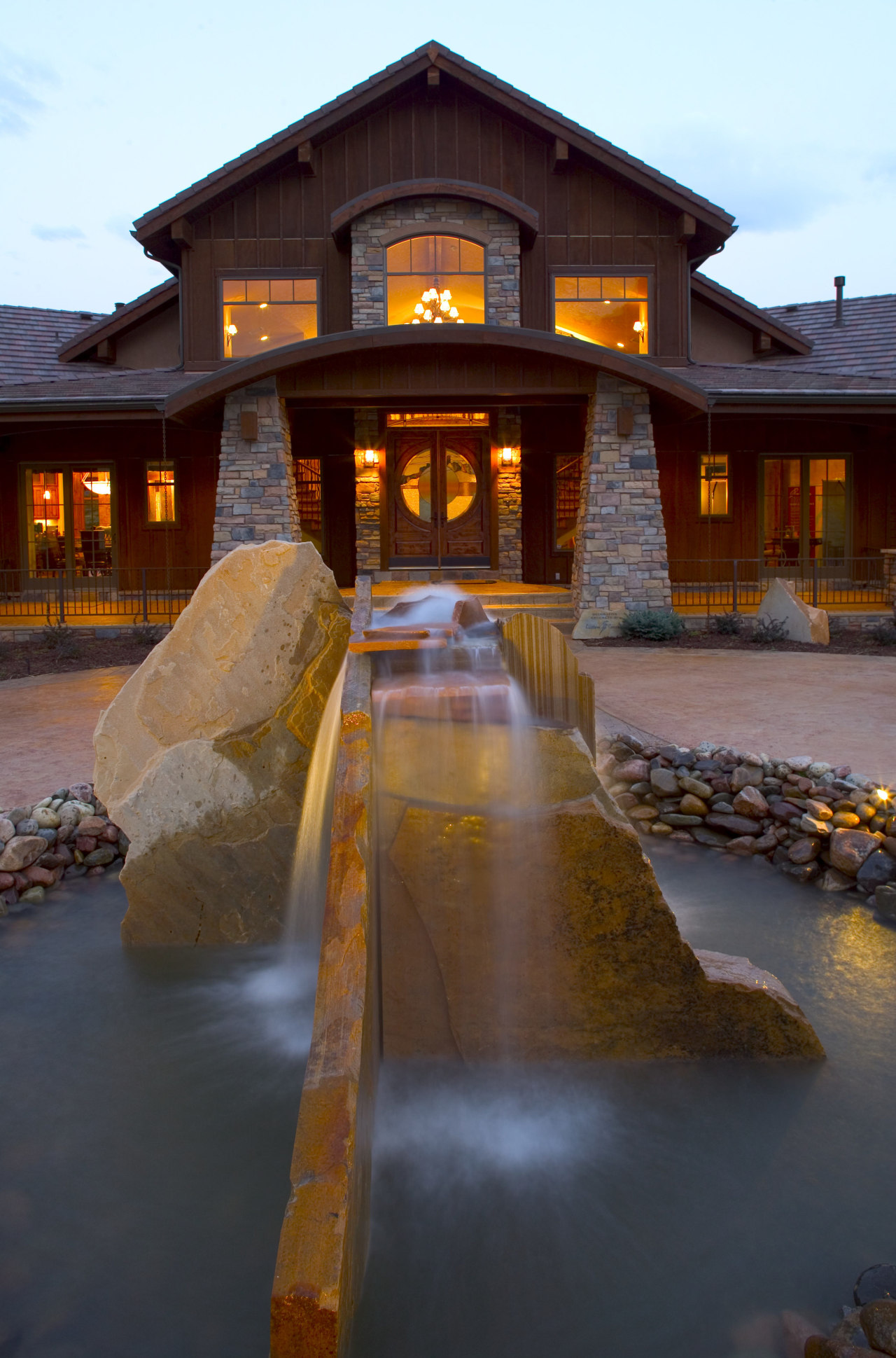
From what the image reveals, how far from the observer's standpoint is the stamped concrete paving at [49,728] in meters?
7.12

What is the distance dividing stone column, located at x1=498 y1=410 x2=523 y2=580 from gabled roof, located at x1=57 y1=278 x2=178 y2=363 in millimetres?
6408

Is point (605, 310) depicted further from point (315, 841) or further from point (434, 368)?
point (315, 841)

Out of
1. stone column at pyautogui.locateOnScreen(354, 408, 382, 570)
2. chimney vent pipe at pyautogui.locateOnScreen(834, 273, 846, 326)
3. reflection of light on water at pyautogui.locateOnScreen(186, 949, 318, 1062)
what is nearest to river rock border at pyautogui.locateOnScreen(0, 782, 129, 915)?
reflection of light on water at pyautogui.locateOnScreen(186, 949, 318, 1062)

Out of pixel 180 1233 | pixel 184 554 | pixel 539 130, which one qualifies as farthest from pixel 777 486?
pixel 180 1233

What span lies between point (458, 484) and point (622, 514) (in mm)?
3999

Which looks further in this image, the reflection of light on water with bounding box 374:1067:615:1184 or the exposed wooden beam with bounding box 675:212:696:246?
the exposed wooden beam with bounding box 675:212:696:246

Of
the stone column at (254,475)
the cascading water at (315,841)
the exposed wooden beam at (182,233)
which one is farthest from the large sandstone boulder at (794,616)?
the exposed wooden beam at (182,233)

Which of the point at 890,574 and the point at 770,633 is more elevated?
→ the point at 890,574

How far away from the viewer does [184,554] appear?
18609 millimetres

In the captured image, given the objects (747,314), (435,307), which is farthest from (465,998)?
(747,314)

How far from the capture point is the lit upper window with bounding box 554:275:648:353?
17688 millimetres

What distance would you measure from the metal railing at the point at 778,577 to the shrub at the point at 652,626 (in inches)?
91.4

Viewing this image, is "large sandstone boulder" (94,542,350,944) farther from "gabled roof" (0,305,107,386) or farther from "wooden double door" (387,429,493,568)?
"gabled roof" (0,305,107,386)

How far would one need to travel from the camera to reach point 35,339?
66.3 feet
